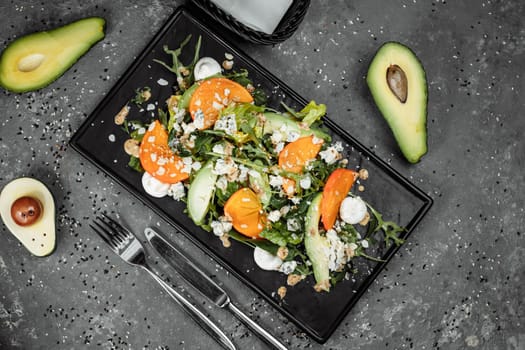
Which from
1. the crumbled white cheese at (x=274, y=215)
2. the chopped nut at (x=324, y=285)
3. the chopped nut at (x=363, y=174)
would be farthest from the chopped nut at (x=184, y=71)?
the chopped nut at (x=324, y=285)

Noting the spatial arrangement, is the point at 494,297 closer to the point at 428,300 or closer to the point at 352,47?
the point at 428,300

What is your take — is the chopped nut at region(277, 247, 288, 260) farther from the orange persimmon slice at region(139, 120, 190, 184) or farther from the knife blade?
the orange persimmon slice at region(139, 120, 190, 184)

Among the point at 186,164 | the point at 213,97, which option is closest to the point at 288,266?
the point at 186,164

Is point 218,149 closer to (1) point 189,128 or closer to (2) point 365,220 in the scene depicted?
(1) point 189,128

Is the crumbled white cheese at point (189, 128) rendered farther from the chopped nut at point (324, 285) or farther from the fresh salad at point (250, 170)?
the chopped nut at point (324, 285)

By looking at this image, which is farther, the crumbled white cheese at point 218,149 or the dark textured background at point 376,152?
the dark textured background at point 376,152

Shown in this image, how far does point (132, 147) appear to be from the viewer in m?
1.39

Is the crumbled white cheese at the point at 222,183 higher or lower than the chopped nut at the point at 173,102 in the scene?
lower

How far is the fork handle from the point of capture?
1.47 meters

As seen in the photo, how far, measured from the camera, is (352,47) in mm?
1525

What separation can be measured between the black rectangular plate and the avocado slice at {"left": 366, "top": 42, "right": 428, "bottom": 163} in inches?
3.8

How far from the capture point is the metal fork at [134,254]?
1460 millimetres

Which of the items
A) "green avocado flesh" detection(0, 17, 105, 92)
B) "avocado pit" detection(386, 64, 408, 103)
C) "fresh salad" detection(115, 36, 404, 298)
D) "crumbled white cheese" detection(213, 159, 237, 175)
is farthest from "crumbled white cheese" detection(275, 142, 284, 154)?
"green avocado flesh" detection(0, 17, 105, 92)

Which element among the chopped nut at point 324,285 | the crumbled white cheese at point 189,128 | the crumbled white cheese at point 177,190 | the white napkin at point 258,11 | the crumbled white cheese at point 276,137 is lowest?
the crumbled white cheese at point 177,190
